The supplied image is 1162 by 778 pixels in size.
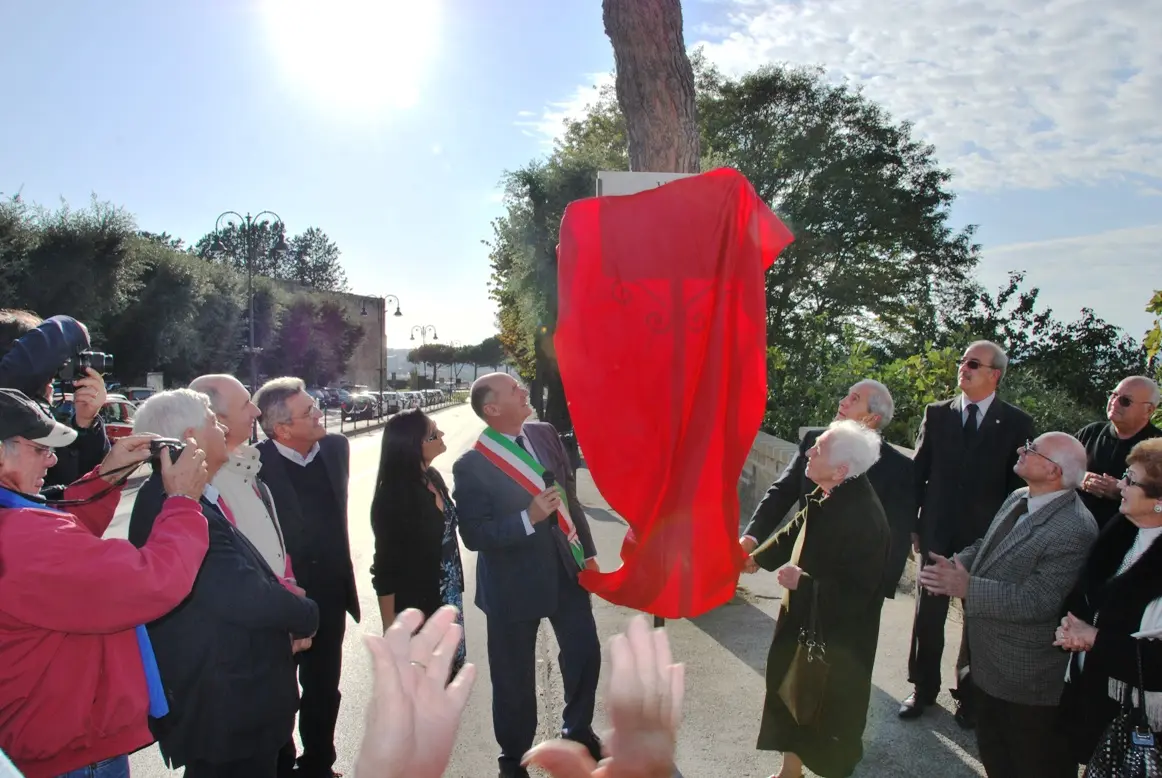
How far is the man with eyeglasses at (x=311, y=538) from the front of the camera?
347cm

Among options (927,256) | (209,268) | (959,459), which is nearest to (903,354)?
(927,256)

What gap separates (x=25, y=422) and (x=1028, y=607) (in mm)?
3384

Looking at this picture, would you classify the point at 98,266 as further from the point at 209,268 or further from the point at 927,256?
the point at 927,256

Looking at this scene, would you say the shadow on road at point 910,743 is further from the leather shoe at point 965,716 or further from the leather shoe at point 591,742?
the leather shoe at point 591,742

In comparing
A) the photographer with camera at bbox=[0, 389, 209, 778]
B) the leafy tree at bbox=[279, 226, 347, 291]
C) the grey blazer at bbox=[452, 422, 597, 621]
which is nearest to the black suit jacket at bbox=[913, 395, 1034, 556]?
the grey blazer at bbox=[452, 422, 597, 621]

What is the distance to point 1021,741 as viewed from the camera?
9.54ft

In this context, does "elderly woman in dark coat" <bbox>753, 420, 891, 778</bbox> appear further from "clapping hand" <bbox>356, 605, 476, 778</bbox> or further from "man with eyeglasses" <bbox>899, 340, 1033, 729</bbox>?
"clapping hand" <bbox>356, 605, 476, 778</bbox>

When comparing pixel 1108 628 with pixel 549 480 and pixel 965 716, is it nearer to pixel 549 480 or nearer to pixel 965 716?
pixel 965 716

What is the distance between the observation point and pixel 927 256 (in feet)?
90.7

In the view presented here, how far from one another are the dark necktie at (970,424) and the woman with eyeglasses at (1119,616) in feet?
5.27

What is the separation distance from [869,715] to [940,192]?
2734 centimetres

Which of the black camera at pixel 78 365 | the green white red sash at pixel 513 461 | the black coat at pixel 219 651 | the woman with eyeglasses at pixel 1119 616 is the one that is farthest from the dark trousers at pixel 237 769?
the woman with eyeglasses at pixel 1119 616

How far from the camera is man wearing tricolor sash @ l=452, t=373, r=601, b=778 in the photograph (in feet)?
11.4

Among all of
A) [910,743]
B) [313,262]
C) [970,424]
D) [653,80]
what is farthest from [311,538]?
[313,262]
